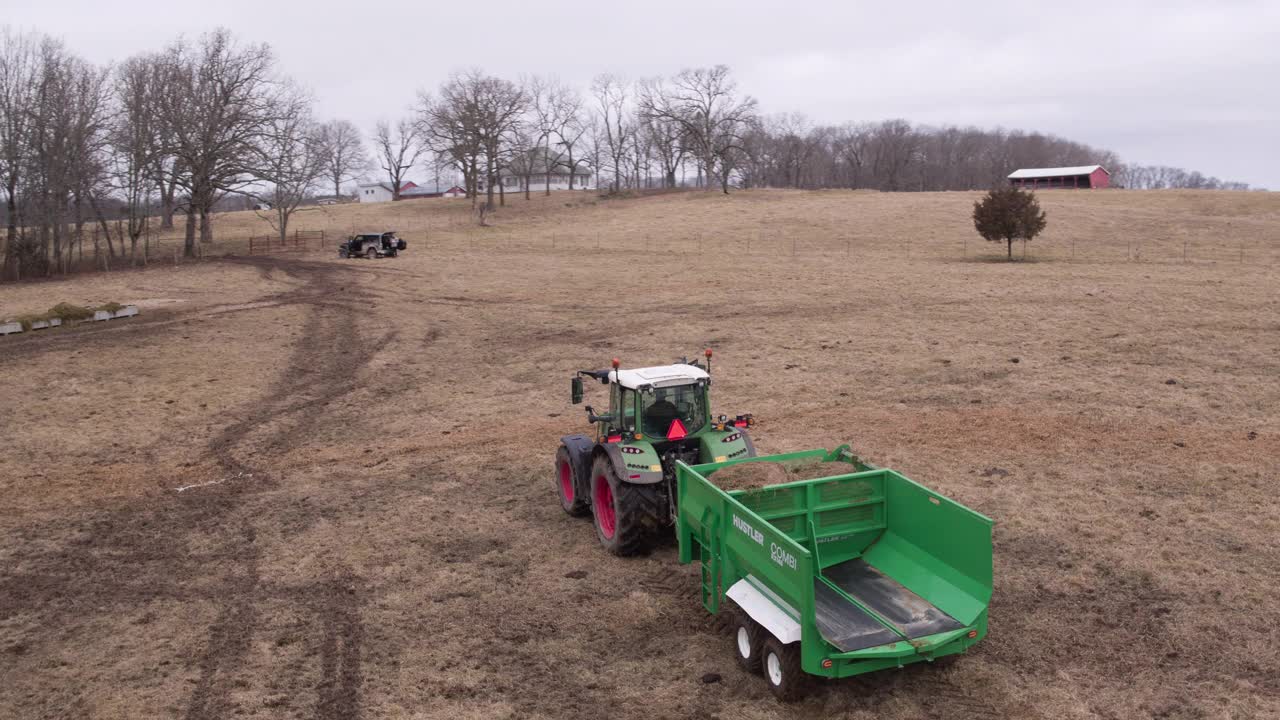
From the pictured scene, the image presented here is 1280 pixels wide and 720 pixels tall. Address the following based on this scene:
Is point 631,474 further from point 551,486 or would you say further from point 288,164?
point 288,164

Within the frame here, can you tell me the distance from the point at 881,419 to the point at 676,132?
3295 inches

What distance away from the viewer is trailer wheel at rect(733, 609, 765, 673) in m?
8.42

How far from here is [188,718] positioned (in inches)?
321

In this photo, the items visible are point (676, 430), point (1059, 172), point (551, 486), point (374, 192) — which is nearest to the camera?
point (676, 430)

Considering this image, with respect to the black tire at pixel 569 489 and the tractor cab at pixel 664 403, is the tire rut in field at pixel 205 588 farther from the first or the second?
the tractor cab at pixel 664 403

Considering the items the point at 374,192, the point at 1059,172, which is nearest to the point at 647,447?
the point at 1059,172

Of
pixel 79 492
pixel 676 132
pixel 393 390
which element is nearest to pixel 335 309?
pixel 393 390

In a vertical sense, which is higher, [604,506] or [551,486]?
[604,506]

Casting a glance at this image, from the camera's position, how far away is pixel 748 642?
28.0ft

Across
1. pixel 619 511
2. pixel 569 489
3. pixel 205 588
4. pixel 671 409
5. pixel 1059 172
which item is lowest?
pixel 205 588

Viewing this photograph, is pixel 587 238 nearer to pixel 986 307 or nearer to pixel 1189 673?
pixel 986 307

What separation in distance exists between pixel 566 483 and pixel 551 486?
1420 mm

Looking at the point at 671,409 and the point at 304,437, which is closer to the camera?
the point at 671,409

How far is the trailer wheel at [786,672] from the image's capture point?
25.8 ft
